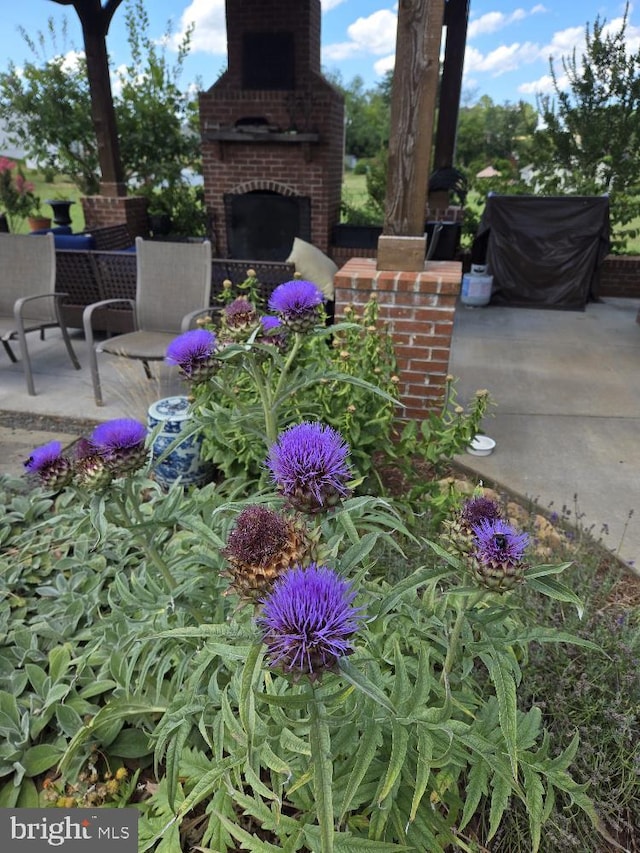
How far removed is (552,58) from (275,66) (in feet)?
10.7

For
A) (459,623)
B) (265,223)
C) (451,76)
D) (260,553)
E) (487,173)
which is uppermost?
(451,76)

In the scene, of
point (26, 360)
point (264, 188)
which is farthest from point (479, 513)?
point (264, 188)

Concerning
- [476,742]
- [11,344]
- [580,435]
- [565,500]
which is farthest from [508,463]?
[11,344]

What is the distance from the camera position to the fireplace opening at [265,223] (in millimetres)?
6609

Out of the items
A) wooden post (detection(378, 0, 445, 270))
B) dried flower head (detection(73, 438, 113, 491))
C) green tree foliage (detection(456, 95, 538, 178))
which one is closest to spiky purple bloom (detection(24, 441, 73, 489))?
dried flower head (detection(73, 438, 113, 491))

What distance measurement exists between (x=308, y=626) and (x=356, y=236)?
6429 millimetres

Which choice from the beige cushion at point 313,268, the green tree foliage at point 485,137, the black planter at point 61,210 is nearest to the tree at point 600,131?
the beige cushion at point 313,268

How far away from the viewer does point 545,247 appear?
5934 millimetres

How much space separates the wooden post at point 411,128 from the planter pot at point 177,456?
4.08 ft

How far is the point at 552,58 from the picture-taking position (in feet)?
21.8

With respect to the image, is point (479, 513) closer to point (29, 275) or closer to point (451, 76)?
point (29, 275)

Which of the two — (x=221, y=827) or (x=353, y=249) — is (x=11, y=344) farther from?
(x=221, y=827)

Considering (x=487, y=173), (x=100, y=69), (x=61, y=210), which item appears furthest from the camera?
(x=487, y=173)

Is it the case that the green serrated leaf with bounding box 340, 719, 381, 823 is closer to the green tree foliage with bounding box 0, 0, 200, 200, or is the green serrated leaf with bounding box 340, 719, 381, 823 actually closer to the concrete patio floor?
the concrete patio floor
